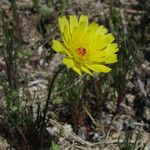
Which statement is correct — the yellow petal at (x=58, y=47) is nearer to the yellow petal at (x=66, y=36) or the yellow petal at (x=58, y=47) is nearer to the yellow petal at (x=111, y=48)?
the yellow petal at (x=66, y=36)

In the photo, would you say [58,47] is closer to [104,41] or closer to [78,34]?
[78,34]

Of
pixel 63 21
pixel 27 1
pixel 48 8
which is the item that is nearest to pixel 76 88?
pixel 63 21

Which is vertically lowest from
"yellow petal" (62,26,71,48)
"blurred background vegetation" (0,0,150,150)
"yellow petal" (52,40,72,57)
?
"blurred background vegetation" (0,0,150,150)

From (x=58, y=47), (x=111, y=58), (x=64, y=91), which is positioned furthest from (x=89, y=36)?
(x=64, y=91)

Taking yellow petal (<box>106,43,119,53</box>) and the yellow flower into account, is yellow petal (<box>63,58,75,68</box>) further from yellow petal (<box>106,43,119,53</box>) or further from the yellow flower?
yellow petal (<box>106,43,119,53</box>)

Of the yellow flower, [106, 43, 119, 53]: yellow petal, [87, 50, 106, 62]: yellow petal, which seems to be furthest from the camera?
[106, 43, 119, 53]: yellow petal

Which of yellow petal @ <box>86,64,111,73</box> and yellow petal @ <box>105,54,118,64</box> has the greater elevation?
yellow petal @ <box>105,54,118,64</box>

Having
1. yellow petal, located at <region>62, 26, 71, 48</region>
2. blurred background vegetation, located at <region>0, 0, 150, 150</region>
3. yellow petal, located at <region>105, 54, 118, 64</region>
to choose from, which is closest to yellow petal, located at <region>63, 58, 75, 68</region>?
yellow petal, located at <region>62, 26, 71, 48</region>
